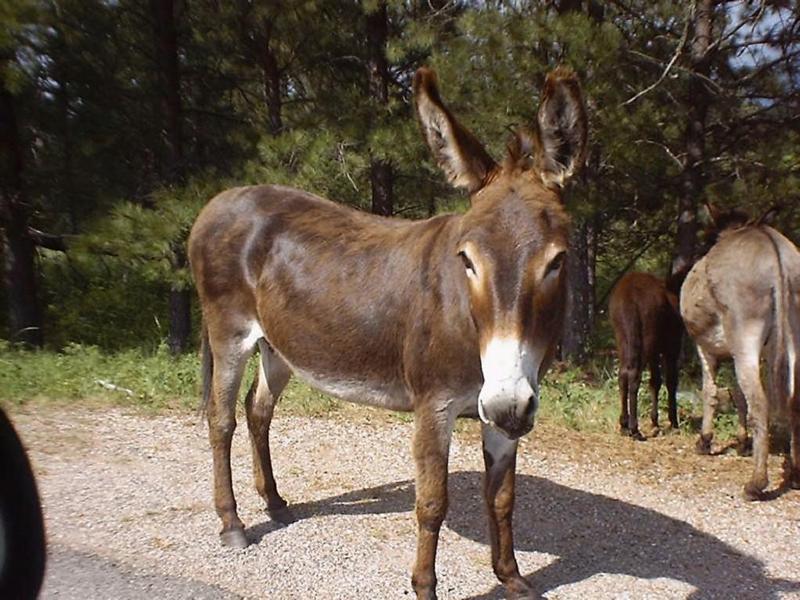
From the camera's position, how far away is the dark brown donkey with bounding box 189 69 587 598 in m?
2.75

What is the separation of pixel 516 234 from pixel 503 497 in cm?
159

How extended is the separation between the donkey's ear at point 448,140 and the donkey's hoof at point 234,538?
98.6 inches

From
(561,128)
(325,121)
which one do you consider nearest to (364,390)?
(561,128)

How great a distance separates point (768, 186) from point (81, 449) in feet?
25.4

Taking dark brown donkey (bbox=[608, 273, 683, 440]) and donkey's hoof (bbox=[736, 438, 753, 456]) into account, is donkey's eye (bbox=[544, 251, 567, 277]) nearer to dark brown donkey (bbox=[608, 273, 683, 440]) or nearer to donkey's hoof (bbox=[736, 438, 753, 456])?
donkey's hoof (bbox=[736, 438, 753, 456])

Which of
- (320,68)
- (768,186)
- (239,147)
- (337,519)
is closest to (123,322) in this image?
(239,147)

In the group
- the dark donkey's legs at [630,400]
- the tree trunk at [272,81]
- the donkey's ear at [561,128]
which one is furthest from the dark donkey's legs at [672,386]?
the tree trunk at [272,81]

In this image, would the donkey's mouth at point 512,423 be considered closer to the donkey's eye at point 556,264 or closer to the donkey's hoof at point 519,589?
the donkey's eye at point 556,264

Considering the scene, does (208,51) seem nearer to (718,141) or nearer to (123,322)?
(123,322)

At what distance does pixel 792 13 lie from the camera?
742 centimetres

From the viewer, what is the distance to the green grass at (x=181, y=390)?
7.45 m

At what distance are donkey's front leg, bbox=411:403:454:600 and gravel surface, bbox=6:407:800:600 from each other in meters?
0.32

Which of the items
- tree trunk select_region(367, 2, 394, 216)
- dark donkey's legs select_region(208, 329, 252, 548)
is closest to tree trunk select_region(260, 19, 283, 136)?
tree trunk select_region(367, 2, 394, 216)

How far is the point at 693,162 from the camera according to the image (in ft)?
26.6
